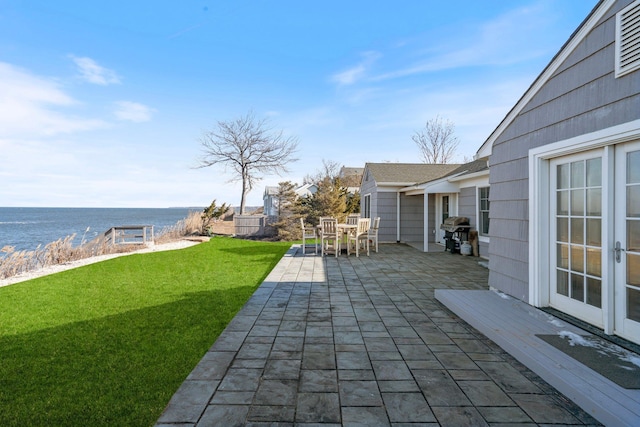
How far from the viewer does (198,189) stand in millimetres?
22438

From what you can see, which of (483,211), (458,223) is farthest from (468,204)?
(483,211)

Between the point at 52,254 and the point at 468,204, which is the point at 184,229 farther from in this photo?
the point at 468,204

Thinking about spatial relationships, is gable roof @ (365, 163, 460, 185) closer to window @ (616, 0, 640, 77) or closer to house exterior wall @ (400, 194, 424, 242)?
house exterior wall @ (400, 194, 424, 242)

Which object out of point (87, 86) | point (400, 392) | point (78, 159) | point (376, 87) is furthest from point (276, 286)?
point (78, 159)

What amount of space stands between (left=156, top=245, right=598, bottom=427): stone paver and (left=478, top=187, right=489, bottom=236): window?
468 cm

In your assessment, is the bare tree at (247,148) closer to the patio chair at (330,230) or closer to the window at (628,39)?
the patio chair at (330,230)

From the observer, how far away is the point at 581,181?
3.24 m

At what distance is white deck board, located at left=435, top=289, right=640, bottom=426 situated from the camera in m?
1.86

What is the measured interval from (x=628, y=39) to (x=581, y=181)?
1.23 metres

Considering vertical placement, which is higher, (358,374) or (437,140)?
(437,140)

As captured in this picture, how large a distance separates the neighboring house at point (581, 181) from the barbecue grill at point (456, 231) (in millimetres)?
4752

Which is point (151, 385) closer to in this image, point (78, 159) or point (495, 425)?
point (495, 425)

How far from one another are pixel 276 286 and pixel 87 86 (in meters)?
8.66

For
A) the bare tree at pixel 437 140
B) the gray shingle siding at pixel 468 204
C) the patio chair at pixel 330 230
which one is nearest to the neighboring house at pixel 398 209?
the gray shingle siding at pixel 468 204
